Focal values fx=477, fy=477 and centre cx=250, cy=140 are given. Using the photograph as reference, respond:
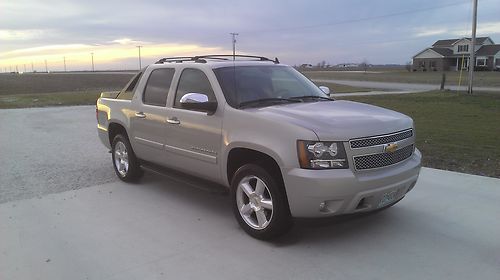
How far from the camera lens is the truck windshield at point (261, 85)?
5180mm

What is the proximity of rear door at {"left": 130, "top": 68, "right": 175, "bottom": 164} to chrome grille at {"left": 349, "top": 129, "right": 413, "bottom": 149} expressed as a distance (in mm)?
2599

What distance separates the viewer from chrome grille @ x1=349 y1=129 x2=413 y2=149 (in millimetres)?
4215

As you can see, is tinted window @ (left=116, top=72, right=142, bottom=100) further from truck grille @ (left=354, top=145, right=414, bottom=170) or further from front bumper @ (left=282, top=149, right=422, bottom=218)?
truck grille @ (left=354, top=145, right=414, bottom=170)

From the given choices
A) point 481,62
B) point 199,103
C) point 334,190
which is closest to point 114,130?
point 199,103

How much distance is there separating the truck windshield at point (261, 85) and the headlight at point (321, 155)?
3.71 ft

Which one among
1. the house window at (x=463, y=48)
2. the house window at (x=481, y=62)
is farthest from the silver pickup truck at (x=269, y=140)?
the house window at (x=481, y=62)

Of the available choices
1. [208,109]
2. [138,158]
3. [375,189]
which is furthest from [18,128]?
[375,189]

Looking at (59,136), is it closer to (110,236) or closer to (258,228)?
(110,236)

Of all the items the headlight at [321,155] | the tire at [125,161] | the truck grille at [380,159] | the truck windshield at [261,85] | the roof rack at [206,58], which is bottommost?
the tire at [125,161]

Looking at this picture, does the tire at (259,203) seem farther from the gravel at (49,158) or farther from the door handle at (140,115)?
the gravel at (49,158)

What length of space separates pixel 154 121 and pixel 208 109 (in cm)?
126

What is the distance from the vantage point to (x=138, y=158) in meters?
6.70

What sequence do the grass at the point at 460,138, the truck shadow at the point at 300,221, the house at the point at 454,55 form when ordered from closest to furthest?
the truck shadow at the point at 300,221 → the grass at the point at 460,138 → the house at the point at 454,55

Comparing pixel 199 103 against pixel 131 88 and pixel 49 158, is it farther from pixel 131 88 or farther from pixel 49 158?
pixel 49 158
